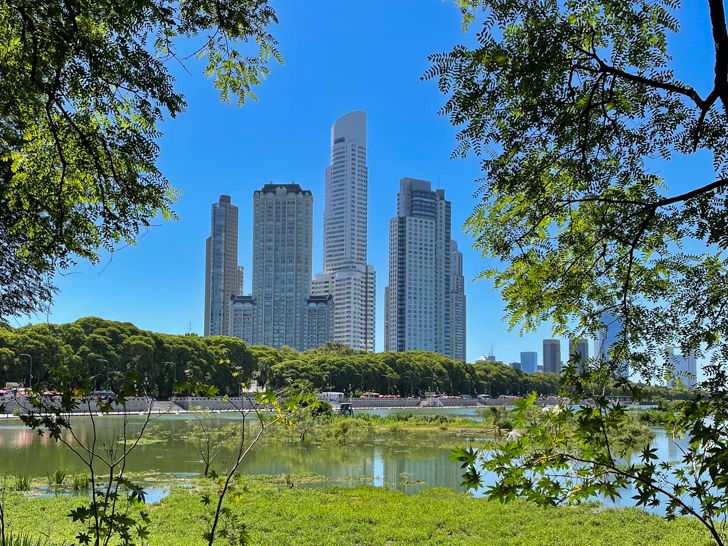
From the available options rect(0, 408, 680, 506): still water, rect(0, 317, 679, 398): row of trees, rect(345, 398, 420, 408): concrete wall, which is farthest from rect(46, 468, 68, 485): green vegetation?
rect(345, 398, 420, 408): concrete wall

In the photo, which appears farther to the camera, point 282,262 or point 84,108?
point 282,262

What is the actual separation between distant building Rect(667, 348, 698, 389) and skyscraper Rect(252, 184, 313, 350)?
152198 millimetres

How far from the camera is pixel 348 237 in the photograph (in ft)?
553

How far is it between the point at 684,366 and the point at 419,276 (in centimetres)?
15274

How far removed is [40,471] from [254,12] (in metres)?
16.4

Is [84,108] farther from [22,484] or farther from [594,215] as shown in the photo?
[22,484]

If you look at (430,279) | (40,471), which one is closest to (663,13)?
(40,471)

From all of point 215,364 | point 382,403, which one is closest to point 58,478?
point 215,364

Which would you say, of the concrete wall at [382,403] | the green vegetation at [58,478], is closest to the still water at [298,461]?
the green vegetation at [58,478]

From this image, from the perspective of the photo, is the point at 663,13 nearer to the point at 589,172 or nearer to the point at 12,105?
the point at 589,172

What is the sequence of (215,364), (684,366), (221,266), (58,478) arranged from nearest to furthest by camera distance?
(684,366)
(58,478)
(215,364)
(221,266)

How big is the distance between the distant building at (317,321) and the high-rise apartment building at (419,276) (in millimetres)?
16593

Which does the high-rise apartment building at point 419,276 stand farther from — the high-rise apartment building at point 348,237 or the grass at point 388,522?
the grass at point 388,522

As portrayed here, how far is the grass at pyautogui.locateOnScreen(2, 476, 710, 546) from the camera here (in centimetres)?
946
